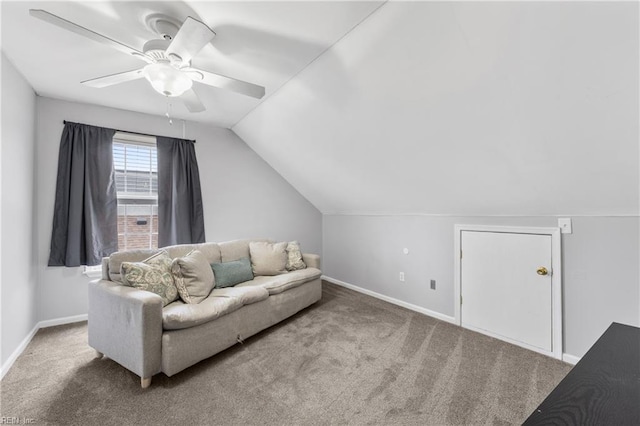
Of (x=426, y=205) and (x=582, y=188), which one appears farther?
(x=426, y=205)

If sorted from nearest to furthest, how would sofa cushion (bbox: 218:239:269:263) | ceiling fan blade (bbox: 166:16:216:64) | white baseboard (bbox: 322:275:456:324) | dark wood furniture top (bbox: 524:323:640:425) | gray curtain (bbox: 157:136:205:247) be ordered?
1. dark wood furniture top (bbox: 524:323:640:425)
2. ceiling fan blade (bbox: 166:16:216:64)
3. white baseboard (bbox: 322:275:456:324)
4. sofa cushion (bbox: 218:239:269:263)
5. gray curtain (bbox: 157:136:205:247)

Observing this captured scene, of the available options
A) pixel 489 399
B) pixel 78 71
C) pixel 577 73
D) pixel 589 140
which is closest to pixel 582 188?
pixel 589 140

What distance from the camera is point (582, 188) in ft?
6.85

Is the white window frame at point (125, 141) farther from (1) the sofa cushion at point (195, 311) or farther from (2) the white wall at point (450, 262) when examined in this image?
(2) the white wall at point (450, 262)

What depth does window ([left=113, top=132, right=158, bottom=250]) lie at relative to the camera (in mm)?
3395

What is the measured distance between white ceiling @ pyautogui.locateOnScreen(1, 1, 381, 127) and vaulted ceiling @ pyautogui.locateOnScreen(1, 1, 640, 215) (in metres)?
0.01

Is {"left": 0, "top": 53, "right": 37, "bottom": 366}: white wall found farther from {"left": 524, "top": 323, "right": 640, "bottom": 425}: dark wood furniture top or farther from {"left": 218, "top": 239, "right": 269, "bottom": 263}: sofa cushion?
{"left": 524, "top": 323, "right": 640, "bottom": 425}: dark wood furniture top

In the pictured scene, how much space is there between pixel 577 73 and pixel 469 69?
0.54 m

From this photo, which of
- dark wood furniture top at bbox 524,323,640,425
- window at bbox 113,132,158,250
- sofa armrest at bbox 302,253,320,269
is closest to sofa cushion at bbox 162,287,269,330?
sofa armrest at bbox 302,253,320,269

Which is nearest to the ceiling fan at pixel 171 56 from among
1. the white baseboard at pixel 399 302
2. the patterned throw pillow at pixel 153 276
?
the patterned throw pillow at pixel 153 276

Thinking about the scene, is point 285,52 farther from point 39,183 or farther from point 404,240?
point 39,183

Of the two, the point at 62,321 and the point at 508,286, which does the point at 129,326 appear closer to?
the point at 62,321

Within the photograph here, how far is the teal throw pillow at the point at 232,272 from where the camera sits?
2.92 metres

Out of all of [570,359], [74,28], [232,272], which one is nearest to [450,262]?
[570,359]
